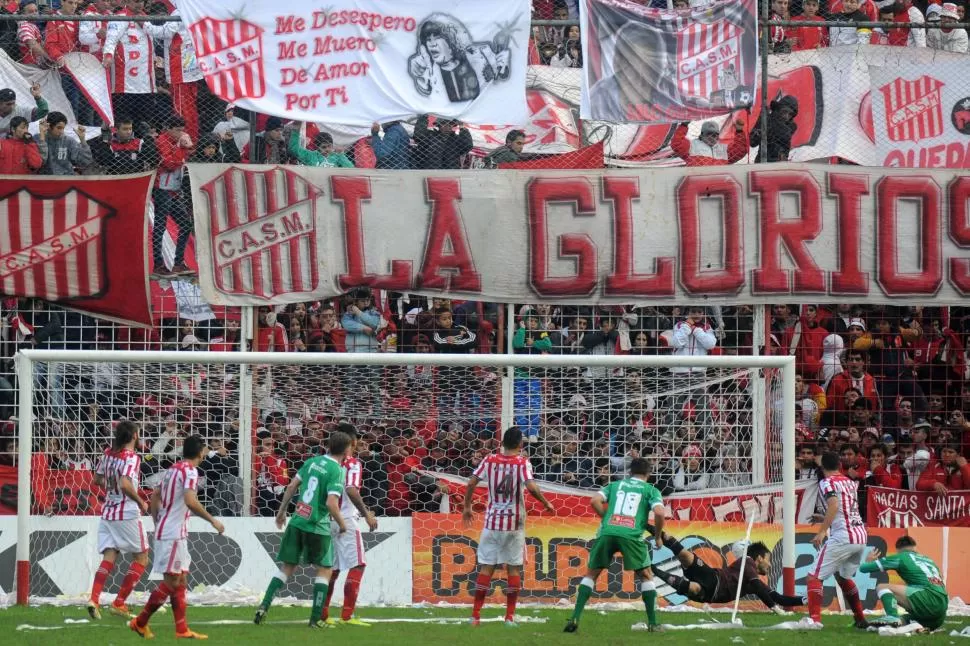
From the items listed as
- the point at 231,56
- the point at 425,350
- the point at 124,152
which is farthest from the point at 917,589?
the point at 124,152

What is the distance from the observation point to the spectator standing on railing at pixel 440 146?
1573 centimetres

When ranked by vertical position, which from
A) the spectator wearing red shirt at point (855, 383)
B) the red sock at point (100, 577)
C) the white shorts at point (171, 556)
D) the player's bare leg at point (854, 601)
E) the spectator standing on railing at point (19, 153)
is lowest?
the player's bare leg at point (854, 601)

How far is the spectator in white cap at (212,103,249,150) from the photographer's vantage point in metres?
16.4

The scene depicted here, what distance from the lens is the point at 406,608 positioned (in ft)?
44.3

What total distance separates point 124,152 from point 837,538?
865cm

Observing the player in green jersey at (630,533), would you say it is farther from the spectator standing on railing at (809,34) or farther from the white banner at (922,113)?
the spectator standing on railing at (809,34)

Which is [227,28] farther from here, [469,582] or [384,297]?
[469,582]

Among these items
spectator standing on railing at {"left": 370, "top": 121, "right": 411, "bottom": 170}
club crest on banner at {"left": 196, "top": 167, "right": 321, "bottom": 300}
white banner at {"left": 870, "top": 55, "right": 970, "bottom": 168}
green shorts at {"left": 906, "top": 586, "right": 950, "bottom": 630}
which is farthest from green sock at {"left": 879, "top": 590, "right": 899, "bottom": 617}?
spectator standing on railing at {"left": 370, "top": 121, "right": 411, "bottom": 170}

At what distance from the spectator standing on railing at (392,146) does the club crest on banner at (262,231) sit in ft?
3.50

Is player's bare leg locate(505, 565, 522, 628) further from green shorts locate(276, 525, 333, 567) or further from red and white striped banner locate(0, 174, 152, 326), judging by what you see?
red and white striped banner locate(0, 174, 152, 326)

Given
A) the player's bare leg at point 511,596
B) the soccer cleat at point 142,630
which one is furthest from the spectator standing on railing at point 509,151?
the soccer cleat at point 142,630

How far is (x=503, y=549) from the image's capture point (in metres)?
12.2

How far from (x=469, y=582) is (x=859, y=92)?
6746mm

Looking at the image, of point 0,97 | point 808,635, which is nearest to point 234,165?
point 0,97
